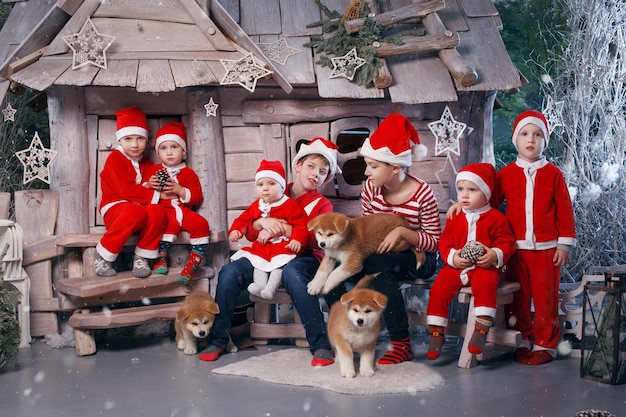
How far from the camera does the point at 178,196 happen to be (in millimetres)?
5414

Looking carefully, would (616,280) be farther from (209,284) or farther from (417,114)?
(209,284)

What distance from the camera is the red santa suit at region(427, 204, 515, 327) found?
14.8 ft

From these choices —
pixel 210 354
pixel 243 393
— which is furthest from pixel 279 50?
pixel 243 393

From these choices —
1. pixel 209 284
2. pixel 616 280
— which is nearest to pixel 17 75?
pixel 209 284

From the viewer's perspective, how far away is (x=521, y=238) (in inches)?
190

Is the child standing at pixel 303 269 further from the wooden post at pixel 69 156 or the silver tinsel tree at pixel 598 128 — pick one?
the silver tinsel tree at pixel 598 128

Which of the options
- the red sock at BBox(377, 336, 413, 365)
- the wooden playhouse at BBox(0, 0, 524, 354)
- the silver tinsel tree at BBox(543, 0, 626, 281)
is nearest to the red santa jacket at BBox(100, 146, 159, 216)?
the wooden playhouse at BBox(0, 0, 524, 354)

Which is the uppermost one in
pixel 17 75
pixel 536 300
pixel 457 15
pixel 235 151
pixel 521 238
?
pixel 457 15

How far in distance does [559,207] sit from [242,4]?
2.81m

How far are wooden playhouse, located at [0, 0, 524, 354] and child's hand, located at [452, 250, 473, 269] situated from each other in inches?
41.8

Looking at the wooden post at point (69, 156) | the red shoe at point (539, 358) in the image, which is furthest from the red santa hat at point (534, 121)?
the wooden post at point (69, 156)

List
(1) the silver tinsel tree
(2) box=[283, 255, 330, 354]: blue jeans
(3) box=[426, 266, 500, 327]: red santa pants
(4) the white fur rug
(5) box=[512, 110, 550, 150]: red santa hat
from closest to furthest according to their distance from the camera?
(4) the white fur rug < (3) box=[426, 266, 500, 327]: red santa pants < (2) box=[283, 255, 330, 354]: blue jeans < (5) box=[512, 110, 550, 150]: red santa hat < (1) the silver tinsel tree

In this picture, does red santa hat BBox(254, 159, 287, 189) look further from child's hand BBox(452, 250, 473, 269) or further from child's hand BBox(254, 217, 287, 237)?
child's hand BBox(452, 250, 473, 269)

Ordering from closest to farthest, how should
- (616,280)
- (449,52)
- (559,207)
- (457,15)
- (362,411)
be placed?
(362,411) < (616,280) < (559,207) < (449,52) < (457,15)
